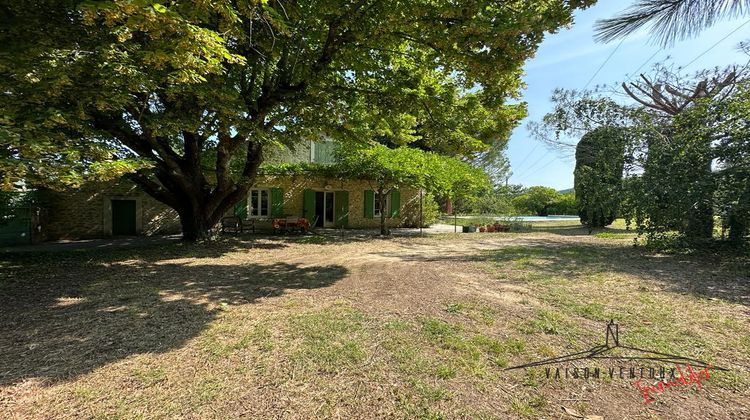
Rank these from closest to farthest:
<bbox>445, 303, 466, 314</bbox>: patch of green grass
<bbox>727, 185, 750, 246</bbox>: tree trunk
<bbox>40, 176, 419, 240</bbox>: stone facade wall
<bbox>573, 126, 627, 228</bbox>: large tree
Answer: <bbox>445, 303, 466, 314</bbox>: patch of green grass
<bbox>727, 185, 750, 246</bbox>: tree trunk
<bbox>573, 126, 627, 228</bbox>: large tree
<bbox>40, 176, 419, 240</bbox>: stone facade wall

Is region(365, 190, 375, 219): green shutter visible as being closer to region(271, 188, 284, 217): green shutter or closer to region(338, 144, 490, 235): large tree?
region(338, 144, 490, 235): large tree

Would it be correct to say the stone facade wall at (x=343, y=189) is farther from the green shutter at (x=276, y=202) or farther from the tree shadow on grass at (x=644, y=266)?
the tree shadow on grass at (x=644, y=266)

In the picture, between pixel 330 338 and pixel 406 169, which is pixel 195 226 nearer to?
pixel 406 169

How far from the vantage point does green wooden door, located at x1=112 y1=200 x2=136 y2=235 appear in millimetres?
13250

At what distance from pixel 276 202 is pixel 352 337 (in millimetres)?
12482

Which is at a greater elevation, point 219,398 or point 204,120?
point 204,120

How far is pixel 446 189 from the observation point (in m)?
13.2

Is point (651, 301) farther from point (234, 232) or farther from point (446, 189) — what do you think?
point (234, 232)

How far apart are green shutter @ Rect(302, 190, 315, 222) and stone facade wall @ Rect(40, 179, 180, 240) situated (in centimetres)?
546

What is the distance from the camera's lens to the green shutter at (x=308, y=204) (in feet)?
51.4

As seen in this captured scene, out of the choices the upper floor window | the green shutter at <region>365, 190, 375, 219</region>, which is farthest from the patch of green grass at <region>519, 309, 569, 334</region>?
the upper floor window

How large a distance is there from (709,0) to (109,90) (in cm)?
752

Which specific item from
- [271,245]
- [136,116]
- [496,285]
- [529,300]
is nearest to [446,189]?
[271,245]

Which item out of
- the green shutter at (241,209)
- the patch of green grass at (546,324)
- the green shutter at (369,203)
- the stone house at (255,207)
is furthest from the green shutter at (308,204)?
the patch of green grass at (546,324)
